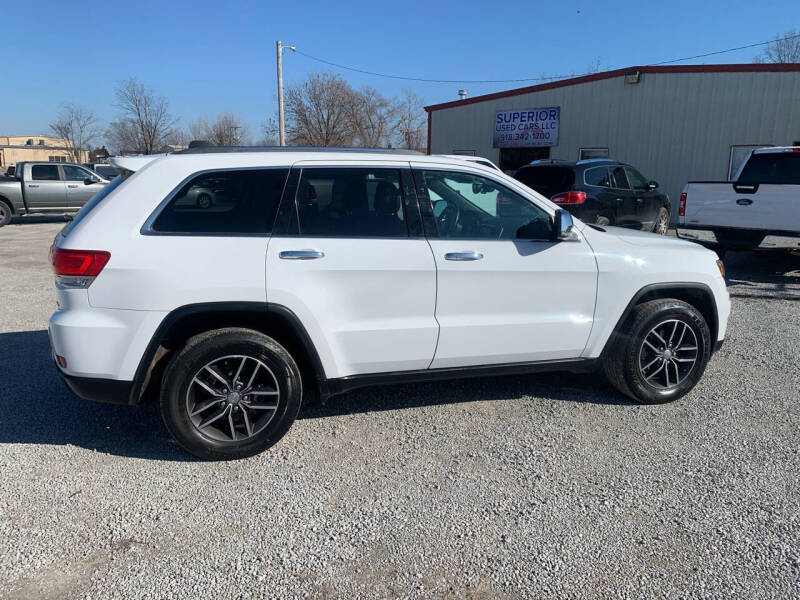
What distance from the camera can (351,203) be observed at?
12.6ft

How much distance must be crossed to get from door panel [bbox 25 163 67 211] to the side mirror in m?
16.9

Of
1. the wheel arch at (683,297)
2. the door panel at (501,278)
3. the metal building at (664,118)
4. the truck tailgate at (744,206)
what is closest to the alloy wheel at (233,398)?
the door panel at (501,278)

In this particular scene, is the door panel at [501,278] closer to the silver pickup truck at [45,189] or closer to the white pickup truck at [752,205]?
the white pickup truck at [752,205]

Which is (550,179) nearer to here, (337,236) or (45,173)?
(337,236)

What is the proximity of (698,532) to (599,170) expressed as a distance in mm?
9275

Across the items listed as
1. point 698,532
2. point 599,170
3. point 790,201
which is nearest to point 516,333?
point 698,532

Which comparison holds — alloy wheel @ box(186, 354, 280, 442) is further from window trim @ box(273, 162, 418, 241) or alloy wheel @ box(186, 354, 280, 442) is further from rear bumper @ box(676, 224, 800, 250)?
rear bumper @ box(676, 224, 800, 250)

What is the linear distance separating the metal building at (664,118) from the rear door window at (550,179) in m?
9.35

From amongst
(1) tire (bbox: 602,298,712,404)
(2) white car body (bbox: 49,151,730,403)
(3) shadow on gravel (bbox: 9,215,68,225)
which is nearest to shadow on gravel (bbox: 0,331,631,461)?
(1) tire (bbox: 602,298,712,404)

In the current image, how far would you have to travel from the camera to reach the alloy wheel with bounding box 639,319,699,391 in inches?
177

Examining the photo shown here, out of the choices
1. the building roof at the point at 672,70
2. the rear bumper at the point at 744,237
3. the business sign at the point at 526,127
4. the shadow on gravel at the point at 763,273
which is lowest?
the shadow on gravel at the point at 763,273

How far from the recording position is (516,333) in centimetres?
411

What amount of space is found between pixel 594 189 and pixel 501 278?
7767 millimetres

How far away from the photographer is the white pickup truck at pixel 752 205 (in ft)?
28.3
